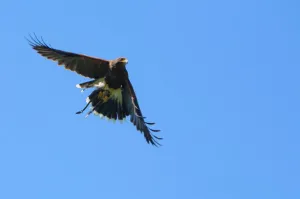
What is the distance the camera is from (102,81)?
19.6m

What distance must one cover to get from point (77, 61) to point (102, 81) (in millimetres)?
802

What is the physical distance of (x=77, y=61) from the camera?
19.7m

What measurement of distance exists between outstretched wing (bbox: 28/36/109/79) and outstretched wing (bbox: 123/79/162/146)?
745 mm

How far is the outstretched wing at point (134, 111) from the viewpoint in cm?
1923

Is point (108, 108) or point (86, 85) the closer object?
point (86, 85)

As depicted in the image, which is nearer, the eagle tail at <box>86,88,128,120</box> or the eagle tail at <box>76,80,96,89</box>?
the eagle tail at <box>76,80,96,89</box>

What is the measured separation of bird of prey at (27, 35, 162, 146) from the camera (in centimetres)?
1933

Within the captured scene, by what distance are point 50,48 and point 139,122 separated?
2821 mm

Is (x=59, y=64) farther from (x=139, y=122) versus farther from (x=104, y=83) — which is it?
(x=139, y=122)

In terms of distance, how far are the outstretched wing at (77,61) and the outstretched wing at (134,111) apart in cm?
75

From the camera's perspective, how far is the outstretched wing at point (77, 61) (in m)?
19.5

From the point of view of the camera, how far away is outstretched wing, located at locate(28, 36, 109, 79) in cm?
1947

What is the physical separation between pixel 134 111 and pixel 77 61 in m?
1.87

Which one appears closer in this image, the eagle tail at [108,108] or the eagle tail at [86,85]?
the eagle tail at [86,85]
